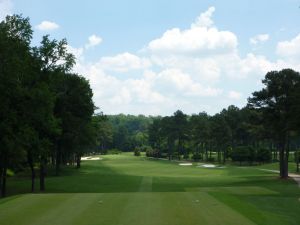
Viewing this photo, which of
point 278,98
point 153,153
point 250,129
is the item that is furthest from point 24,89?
point 153,153

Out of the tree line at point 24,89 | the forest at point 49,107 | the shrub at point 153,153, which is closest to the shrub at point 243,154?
the forest at point 49,107

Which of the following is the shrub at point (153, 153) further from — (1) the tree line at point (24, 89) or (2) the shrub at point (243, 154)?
(1) the tree line at point (24, 89)

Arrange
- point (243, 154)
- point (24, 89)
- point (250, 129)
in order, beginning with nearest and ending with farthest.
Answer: point (24, 89)
point (250, 129)
point (243, 154)

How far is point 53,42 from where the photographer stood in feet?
140

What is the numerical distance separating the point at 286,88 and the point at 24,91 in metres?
34.3

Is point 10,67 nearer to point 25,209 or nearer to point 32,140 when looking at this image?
point 32,140

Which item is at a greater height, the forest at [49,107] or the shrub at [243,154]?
the forest at [49,107]

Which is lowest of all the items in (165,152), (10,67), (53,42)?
(165,152)

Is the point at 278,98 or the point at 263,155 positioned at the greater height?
the point at 278,98

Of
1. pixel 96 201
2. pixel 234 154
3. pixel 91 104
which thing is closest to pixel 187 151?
pixel 234 154

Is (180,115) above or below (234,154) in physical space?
above

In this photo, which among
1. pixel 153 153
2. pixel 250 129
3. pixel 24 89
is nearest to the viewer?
pixel 24 89

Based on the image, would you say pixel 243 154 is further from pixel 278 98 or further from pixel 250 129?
pixel 278 98

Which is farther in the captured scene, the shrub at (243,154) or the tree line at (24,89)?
the shrub at (243,154)
